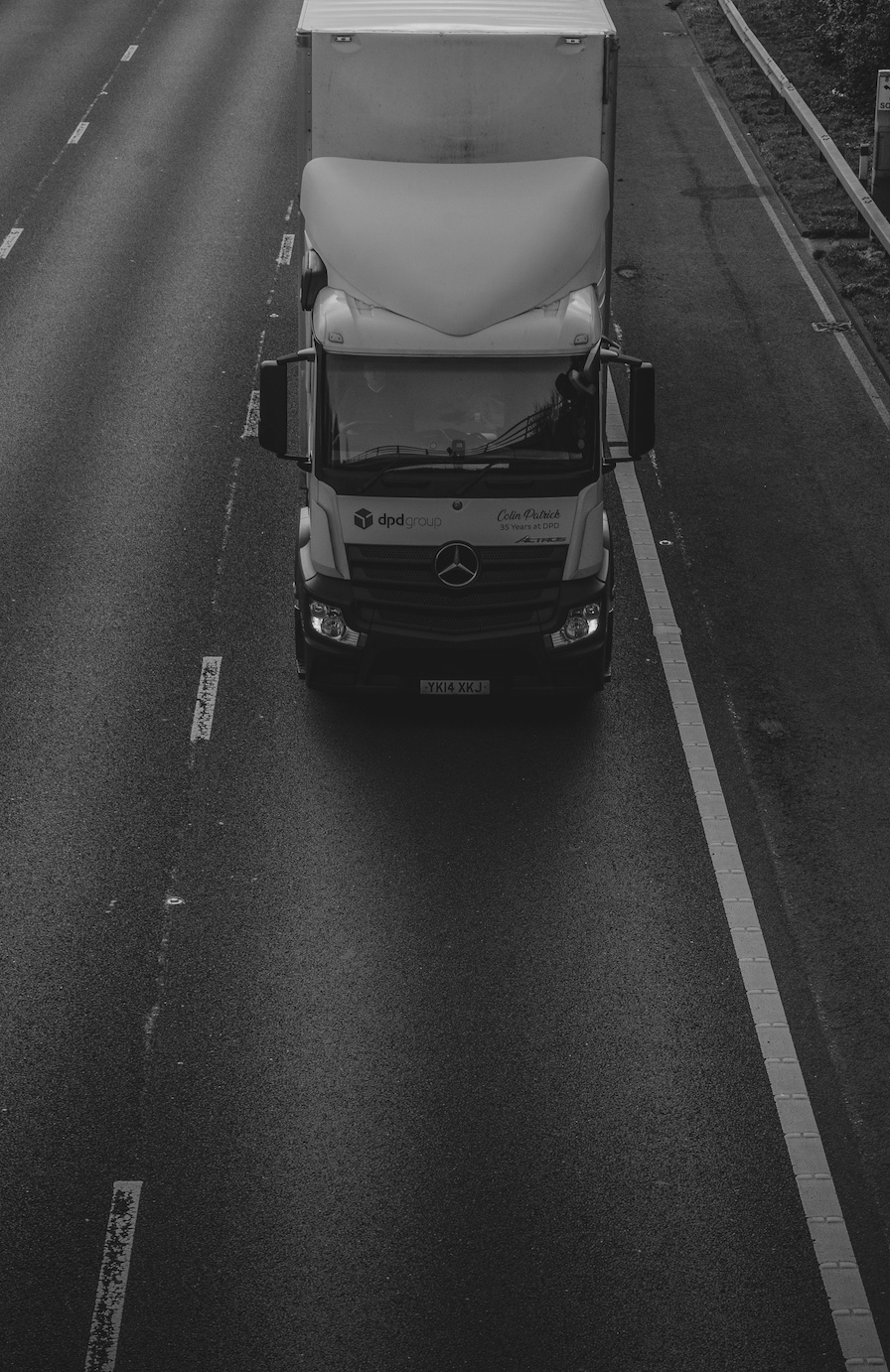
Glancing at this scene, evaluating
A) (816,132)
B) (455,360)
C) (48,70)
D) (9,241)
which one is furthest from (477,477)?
(48,70)

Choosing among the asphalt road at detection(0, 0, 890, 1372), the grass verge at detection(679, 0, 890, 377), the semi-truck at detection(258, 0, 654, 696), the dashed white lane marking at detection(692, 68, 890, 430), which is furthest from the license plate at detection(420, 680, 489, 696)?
the grass verge at detection(679, 0, 890, 377)

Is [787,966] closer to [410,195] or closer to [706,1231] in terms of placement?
[706,1231]

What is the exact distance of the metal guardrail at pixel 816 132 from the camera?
2158 cm

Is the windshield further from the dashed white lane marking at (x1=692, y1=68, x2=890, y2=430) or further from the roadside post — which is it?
the roadside post

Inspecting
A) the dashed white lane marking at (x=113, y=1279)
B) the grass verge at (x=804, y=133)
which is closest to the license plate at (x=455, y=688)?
the dashed white lane marking at (x=113, y=1279)

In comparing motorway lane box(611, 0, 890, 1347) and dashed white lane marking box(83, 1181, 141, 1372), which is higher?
motorway lane box(611, 0, 890, 1347)

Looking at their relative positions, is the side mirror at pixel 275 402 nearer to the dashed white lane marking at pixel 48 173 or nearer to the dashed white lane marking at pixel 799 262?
the dashed white lane marking at pixel 799 262

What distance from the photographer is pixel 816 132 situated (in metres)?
24.9

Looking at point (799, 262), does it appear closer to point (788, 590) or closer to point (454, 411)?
point (788, 590)

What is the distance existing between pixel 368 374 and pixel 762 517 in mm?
5426

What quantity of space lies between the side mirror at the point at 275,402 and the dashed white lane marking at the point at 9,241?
11.7 meters

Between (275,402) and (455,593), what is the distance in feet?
6.12

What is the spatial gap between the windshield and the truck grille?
69cm

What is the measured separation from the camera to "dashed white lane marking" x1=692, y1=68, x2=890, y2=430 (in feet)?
57.9
